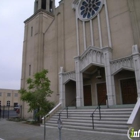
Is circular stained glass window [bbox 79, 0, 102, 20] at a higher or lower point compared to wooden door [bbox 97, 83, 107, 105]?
higher

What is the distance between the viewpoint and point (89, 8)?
1628cm

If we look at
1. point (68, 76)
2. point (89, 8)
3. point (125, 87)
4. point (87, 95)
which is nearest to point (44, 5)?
point (89, 8)

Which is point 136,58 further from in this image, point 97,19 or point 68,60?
point 68,60

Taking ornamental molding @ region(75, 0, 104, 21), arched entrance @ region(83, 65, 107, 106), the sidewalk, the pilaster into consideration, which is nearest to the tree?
the pilaster

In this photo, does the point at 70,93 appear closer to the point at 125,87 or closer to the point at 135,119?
the point at 125,87

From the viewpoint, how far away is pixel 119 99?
12.5m

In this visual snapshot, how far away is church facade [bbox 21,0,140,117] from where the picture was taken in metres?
12.2

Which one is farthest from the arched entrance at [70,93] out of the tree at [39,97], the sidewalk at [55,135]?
the sidewalk at [55,135]

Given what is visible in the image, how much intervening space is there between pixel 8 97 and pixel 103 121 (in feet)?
188

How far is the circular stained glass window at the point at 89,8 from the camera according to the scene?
1554 cm

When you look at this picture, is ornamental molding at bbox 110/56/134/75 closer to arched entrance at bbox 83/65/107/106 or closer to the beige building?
arched entrance at bbox 83/65/107/106

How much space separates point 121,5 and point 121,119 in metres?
10.3

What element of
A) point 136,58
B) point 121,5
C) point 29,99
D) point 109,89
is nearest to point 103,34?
point 121,5

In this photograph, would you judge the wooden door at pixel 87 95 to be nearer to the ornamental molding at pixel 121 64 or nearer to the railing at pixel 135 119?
the ornamental molding at pixel 121 64
